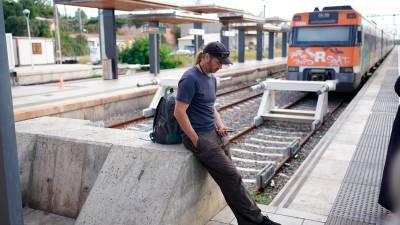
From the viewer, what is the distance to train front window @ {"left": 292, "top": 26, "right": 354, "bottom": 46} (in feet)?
43.1

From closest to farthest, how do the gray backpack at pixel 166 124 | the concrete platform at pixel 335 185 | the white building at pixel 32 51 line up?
1. the gray backpack at pixel 166 124
2. the concrete platform at pixel 335 185
3. the white building at pixel 32 51

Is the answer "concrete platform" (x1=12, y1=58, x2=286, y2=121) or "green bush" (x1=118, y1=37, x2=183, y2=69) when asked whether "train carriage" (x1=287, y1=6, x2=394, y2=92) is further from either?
"green bush" (x1=118, y1=37, x2=183, y2=69)

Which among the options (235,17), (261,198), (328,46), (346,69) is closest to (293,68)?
(328,46)

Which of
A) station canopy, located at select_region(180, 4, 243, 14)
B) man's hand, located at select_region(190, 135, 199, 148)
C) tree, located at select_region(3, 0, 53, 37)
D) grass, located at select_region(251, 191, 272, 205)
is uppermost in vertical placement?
tree, located at select_region(3, 0, 53, 37)

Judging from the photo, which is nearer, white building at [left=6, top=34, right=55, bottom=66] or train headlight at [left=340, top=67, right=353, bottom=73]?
train headlight at [left=340, top=67, right=353, bottom=73]

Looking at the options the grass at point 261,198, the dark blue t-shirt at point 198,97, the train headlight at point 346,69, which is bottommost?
Result: the grass at point 261,198

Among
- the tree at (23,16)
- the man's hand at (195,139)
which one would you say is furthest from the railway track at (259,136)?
the tree at (23,16)

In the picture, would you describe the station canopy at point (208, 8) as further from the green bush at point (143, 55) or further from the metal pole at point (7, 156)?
the metal pole at point (7, 156)

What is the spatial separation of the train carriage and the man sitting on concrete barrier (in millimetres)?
10570

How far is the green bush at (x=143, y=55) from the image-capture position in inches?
1143

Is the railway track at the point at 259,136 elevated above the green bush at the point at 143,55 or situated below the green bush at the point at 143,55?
below

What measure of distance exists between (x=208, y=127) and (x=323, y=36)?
11.0 meters

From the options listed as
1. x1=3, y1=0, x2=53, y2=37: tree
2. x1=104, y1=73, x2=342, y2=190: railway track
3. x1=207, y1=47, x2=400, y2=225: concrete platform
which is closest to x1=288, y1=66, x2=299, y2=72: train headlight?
x1=104, y1=73, x2=342, y2=190: railway track

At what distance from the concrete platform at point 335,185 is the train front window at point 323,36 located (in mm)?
4839
